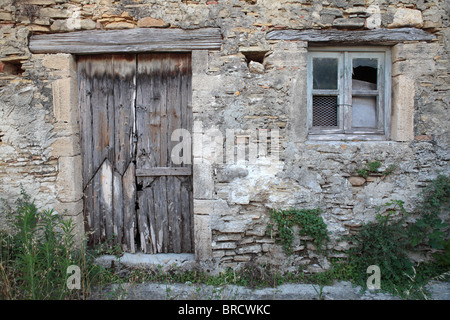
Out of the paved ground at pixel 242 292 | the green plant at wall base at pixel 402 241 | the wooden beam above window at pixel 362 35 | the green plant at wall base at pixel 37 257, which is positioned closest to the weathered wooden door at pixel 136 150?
the green plant at wall base at pixel 37 257

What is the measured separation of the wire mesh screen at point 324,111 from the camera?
347 centimetres

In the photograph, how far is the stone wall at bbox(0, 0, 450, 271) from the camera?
3170 millimetres

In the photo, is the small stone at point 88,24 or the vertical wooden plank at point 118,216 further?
the vertical wooden plank at point 118,216

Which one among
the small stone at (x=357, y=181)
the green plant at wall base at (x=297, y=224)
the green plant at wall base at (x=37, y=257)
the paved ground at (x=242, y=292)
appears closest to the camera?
the green plant at wall base at (x=37, y=257)

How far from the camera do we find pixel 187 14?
10.4 ft

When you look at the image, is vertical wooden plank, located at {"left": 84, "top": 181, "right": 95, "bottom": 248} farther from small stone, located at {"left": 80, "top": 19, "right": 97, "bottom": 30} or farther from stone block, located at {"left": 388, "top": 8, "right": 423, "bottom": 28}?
stone block, located at {"left": 388, "top": 8, "right": 423, "bottom": 28}

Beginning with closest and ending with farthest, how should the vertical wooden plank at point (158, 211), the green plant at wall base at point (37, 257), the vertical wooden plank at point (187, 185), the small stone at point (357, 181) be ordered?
1. the green plant at wall base at point (37, 257)
2. the small stone at point (357, 181)
3. the vertical wooden plank at point (187, 185)
4. the vertical wooden plank at point (158, 211)

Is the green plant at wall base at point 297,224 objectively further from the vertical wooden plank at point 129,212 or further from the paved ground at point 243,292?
the vertical wooden plank at point 129,212

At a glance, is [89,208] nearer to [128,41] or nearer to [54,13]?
[128,41]

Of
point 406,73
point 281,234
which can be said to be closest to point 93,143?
point 281,234

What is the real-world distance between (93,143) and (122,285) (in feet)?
5.74

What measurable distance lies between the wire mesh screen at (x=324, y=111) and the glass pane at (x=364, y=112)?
0.28 metres

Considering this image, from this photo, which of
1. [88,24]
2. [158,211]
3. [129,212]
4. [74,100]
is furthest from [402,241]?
[88,24]

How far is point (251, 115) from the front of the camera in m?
3.21
